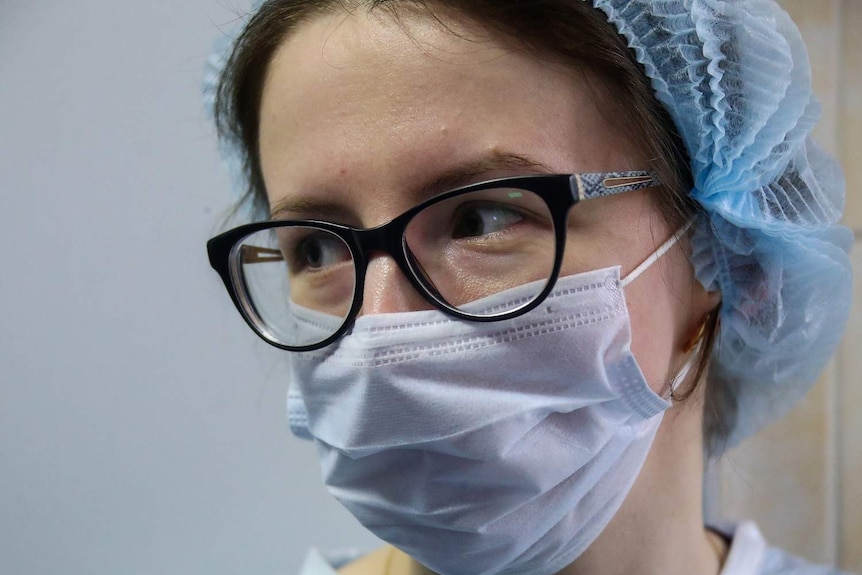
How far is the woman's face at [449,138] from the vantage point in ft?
2.20

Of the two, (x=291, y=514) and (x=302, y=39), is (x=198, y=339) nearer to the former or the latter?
(x=291, y=514)

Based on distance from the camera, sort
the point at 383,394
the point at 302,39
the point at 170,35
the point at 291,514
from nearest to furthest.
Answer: the point at 383,394
the point at 302,39
the point at 170,35
the point at 291,514

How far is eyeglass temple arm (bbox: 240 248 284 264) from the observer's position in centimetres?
94

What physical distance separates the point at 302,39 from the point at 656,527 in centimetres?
70

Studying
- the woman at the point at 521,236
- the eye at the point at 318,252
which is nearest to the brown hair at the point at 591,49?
the woman at the point at 521,236

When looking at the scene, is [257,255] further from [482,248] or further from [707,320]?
[707,320]

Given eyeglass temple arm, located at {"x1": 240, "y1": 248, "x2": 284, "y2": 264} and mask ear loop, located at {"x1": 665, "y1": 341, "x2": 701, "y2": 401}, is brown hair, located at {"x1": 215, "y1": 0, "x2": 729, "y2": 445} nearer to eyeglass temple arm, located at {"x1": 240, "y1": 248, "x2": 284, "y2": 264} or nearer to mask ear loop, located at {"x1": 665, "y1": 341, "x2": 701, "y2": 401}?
mask ear loop, located at {"x1": 665, "y1": 341, "x2": 701, "y2": 401}

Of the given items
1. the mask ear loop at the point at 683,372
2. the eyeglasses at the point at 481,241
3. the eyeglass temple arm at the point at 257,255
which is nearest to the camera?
the eyeglasses at the point at 481,241

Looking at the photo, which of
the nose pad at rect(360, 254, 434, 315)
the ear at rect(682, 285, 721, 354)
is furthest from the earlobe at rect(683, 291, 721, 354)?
the nose pad at rect(360, 254, 434, 315)

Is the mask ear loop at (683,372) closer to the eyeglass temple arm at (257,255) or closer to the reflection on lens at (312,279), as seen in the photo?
the reflection on lens at (312,279)

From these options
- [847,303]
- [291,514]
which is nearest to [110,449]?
[291,514]

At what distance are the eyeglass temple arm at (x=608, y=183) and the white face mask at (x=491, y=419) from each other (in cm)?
8

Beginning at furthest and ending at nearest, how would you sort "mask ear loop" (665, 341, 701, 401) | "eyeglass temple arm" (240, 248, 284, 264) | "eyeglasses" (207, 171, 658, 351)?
"eyeglass temple arm" (240, 248, 284, 264) < "mask ear loop" (665, 341, 701, 401) < "eyeglasses" (207, 171, 658, 351)

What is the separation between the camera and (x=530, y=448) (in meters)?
0.67
